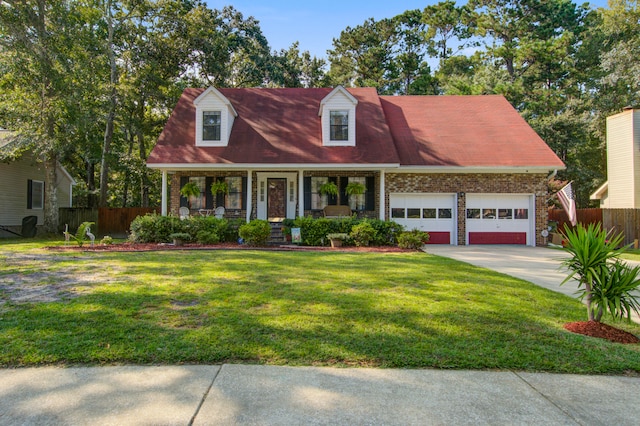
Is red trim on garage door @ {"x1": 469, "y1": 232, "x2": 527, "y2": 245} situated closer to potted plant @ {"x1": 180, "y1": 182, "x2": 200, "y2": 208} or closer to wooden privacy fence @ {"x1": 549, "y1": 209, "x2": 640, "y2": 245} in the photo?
wooden privacy fence @ {"x1": 549, "y1": 209, "x2": 640, "y2": 245}

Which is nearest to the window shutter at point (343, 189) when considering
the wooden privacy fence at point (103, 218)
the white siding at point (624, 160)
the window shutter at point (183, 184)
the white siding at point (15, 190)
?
the window shutter at point (183, 184)

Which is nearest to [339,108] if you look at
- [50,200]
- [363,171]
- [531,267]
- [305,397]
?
[363,171]

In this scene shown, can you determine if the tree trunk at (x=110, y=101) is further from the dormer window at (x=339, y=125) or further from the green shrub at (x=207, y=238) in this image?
the dormer window at (x=339, y=125)

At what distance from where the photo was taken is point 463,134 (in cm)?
1736

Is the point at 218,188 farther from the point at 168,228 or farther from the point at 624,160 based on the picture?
the point at 624,160

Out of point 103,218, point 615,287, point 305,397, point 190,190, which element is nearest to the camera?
point 305,397

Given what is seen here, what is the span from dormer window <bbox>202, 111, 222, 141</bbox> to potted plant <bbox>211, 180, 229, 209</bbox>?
206 centimetres

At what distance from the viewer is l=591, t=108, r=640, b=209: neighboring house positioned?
737 inches

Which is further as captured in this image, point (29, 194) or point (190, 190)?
point (29, 194)

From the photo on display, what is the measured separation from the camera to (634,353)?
383cm

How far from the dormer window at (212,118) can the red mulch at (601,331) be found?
571 inches

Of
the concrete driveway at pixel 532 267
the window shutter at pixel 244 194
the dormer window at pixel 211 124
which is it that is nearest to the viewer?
the concrete driveway at pixel 532 267

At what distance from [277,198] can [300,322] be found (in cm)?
1246

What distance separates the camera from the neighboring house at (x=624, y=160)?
737 inches
